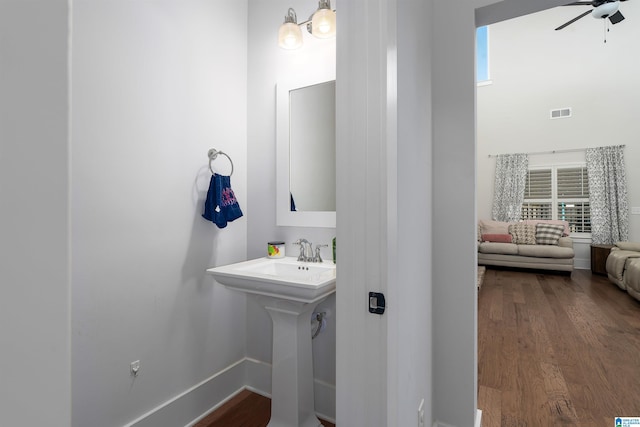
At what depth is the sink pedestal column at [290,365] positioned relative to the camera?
1570 mm

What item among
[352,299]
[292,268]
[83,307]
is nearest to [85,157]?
[83,307]

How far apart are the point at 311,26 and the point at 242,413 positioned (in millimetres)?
2398

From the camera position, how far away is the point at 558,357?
8.05ft

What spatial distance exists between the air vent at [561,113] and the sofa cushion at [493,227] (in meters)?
2.34

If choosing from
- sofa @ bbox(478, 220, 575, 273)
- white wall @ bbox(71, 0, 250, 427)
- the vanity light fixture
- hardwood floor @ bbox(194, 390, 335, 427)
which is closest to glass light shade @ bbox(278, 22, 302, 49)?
the vanity light fixture

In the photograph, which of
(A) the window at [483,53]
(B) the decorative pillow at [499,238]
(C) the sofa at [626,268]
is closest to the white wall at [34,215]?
(C) the sofa at [626,268]

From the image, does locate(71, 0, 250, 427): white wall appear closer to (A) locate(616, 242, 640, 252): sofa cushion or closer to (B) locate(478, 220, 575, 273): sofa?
(B) locate(478, 220, 575, 273): sofa

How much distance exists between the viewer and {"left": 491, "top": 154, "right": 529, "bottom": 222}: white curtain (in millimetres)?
6395

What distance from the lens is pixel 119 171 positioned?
1455 mm

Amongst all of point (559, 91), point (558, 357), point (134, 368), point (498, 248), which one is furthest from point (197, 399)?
point (559, 91)

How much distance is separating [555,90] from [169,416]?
793 cm

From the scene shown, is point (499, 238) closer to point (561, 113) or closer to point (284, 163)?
point (561, 113)

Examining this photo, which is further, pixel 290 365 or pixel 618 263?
pixel 618 263

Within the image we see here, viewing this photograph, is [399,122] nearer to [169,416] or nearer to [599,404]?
[169,416]
